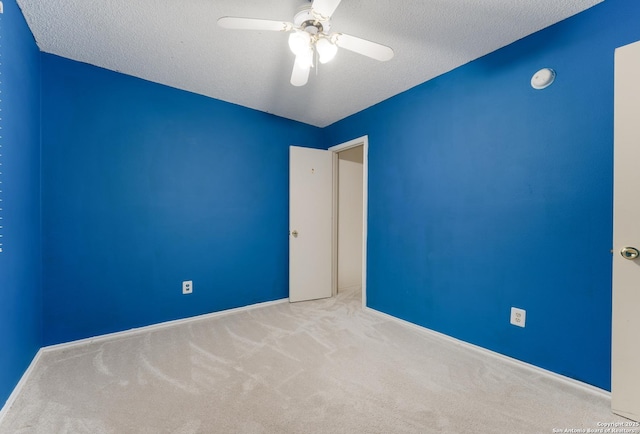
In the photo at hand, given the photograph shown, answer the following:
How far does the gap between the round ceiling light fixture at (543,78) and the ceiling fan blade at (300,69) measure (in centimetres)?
159

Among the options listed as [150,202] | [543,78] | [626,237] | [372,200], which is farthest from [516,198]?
[150,202]

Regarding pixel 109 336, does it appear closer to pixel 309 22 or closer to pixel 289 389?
pixel 289 389

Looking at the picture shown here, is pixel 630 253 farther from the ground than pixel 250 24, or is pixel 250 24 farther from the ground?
pixel 250 24

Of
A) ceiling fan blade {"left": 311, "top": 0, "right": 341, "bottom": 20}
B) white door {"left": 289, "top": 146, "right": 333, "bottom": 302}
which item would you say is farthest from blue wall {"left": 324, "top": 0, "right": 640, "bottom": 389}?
ceiling fan blade {"left": 311, "top": 0, "right": 341, "bottom": 20}

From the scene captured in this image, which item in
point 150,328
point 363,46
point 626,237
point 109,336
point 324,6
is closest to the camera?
point 324,6

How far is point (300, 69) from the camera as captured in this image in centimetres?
183

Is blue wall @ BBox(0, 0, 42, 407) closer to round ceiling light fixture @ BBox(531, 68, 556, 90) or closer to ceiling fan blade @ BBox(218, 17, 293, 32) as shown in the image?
ceiling fan blade @ BBox(218, 17, 293, 32)

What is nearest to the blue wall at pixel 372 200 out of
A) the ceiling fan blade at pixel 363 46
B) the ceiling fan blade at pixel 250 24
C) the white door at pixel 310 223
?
the white door at pixel 310 223

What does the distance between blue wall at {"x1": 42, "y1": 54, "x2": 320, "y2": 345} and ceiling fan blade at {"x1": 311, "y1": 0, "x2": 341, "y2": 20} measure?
197 cm

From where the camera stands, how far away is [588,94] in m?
1.75

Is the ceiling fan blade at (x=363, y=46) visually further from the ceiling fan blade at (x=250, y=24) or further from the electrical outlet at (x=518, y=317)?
the electrical outlet at (x=518, y=317)

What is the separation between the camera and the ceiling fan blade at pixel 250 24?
1473mm

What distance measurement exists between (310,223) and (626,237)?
2.79m

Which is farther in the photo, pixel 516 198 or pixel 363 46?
pixel 516 198
